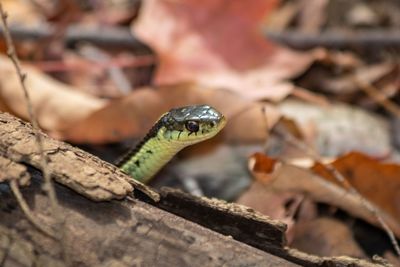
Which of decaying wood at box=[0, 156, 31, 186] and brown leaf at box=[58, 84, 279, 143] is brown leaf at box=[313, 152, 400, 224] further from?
decaying wood at box=[0, 156, 31, 186]

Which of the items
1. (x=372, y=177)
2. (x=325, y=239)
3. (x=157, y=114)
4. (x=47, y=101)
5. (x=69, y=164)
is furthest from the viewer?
(x=47, y=101)

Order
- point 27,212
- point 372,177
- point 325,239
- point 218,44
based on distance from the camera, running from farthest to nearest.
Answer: point 218,44, point 372,177, point 325,239, point 27,212

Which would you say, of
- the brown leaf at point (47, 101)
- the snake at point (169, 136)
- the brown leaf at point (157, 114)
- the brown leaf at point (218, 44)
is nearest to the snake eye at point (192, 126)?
the snake at point (169, 136)

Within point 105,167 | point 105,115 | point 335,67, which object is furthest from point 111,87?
point 105,167

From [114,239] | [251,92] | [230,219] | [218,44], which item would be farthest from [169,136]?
[218,44]

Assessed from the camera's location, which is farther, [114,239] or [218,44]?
[218,44]

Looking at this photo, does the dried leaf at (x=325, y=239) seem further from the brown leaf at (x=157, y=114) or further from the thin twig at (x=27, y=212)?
the thin twig at (x=27, y=212)

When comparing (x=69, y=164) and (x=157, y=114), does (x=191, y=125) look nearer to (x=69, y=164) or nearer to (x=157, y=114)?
(x=157, y=114)

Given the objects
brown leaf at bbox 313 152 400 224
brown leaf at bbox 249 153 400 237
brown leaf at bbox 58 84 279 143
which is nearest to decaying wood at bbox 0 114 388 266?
brown leaf at bbox 249 153 400 237

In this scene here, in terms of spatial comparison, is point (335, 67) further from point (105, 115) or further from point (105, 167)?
point (105, 167)
